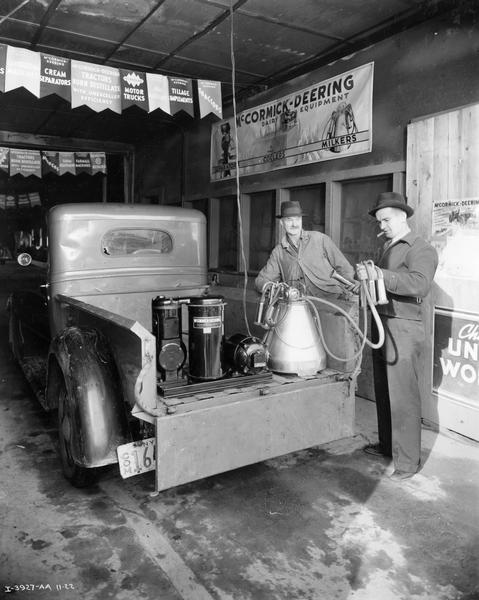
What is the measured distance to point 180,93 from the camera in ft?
19.3

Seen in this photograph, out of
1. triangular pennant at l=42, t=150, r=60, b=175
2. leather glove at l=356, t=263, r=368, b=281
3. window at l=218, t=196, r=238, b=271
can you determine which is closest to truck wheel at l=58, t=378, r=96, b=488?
leather glove at l=356, t=263, r=368, b=281

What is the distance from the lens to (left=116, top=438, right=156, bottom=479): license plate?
2713 millimetres

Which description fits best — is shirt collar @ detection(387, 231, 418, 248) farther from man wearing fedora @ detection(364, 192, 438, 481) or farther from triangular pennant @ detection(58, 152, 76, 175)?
triangular pennant @ detection(58, 152, 76, 175)

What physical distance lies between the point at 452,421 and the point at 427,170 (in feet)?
7.77

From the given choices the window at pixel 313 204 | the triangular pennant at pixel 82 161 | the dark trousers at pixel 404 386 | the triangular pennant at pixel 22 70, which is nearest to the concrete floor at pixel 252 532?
the dark trousers at pixel 404 386

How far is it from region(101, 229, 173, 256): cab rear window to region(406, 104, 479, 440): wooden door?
2.46 meters

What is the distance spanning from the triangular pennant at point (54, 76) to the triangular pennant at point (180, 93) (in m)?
1.17

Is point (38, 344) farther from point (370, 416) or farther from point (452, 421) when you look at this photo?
point (452, 421)

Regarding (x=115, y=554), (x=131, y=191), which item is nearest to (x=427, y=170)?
(x=115, y=554)

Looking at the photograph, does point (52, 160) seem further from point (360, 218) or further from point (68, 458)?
point (68, 458)

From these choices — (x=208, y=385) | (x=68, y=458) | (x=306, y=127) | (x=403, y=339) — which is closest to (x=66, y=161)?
(x=306, y=127)

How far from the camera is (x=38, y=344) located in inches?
209

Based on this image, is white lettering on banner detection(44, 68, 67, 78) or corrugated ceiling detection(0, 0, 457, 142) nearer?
corrugated ceiling detection(0, 0, 457, 142)

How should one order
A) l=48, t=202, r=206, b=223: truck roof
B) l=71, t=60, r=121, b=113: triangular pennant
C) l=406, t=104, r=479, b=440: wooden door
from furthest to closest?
1. l=71, t=60, r=121, b=113: triangular pennant
2. l=406, t=104, r=479, b=440: wooden door
3. l=48, t=202, r=206, b=223: truck roof
